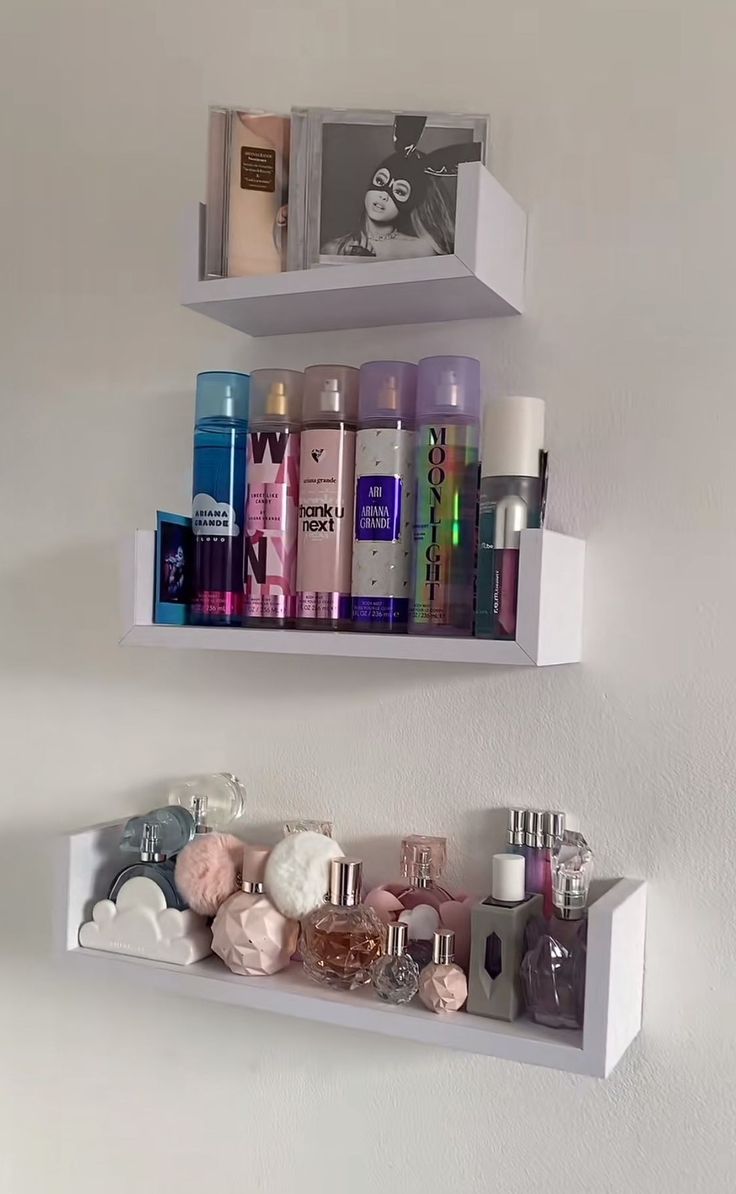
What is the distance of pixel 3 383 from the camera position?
106cm

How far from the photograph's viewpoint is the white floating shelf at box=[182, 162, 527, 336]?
72 cm

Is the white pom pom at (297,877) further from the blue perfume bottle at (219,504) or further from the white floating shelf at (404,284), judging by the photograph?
the white floating shelf at (404,284)

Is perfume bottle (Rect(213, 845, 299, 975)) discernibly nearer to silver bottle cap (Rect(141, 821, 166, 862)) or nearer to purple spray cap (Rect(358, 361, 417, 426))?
silver bottle cap (Rect(141, 821, 166, 862))

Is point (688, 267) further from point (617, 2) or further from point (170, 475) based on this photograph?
point (170, 475)

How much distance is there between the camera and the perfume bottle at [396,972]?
742mm

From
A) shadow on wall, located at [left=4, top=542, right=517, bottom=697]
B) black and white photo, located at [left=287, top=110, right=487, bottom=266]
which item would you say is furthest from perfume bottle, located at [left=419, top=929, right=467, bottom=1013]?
black and white photo, located at [left=287, top=110, right=487, bottom=266]

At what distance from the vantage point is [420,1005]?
29.5 inches

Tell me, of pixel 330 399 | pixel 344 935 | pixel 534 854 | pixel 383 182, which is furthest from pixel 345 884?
pixel 383 182

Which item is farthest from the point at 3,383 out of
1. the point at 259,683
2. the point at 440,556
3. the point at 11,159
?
the point at 440,556

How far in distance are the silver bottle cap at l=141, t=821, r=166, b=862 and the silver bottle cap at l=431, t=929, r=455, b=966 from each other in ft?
0.80

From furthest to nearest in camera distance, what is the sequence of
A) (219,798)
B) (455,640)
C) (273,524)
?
(219,798)
(273,524)
(455,640)

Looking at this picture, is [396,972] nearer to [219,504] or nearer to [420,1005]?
[420,1005]

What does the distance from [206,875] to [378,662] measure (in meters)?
0.22

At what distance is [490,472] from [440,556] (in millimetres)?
68
